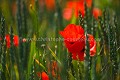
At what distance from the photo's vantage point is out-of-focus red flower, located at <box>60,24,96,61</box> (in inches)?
→ 58.0

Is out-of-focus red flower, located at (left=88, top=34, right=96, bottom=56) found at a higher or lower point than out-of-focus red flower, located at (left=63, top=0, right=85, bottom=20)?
lower

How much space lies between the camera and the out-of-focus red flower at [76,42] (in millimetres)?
1473

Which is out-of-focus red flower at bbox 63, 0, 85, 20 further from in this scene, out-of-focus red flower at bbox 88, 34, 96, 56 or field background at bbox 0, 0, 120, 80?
out-of-focus red flower at bbox 88, 34, 96, 56

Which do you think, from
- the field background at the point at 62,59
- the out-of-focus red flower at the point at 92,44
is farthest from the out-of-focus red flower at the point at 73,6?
the out-of-focus red flower at the point at 92,44

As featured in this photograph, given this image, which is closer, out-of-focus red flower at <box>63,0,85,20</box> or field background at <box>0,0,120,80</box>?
field background at <box>0,0,120,80</box>

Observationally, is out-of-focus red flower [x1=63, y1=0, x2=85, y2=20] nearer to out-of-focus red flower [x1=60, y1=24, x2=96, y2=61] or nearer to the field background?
the field background

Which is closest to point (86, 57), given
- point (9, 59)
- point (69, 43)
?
point (69, 43)

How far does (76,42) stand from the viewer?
148 centimetres

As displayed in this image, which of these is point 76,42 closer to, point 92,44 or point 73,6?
point 92,44

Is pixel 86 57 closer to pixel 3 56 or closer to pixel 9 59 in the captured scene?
pixel 3 56

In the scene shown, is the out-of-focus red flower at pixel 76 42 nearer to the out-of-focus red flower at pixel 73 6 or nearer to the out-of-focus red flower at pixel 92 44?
the out-of-focus red flower at pixel 92 44

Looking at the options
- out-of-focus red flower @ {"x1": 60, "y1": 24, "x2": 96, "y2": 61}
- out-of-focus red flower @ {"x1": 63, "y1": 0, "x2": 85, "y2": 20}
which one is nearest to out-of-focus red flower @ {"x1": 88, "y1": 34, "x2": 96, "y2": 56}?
out-of-focus red flower @ {"x1": 60, "y1": 24, "x2": 96, "y2": 61}

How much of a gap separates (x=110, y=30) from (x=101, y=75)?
17 centimetres

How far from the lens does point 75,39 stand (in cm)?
150
